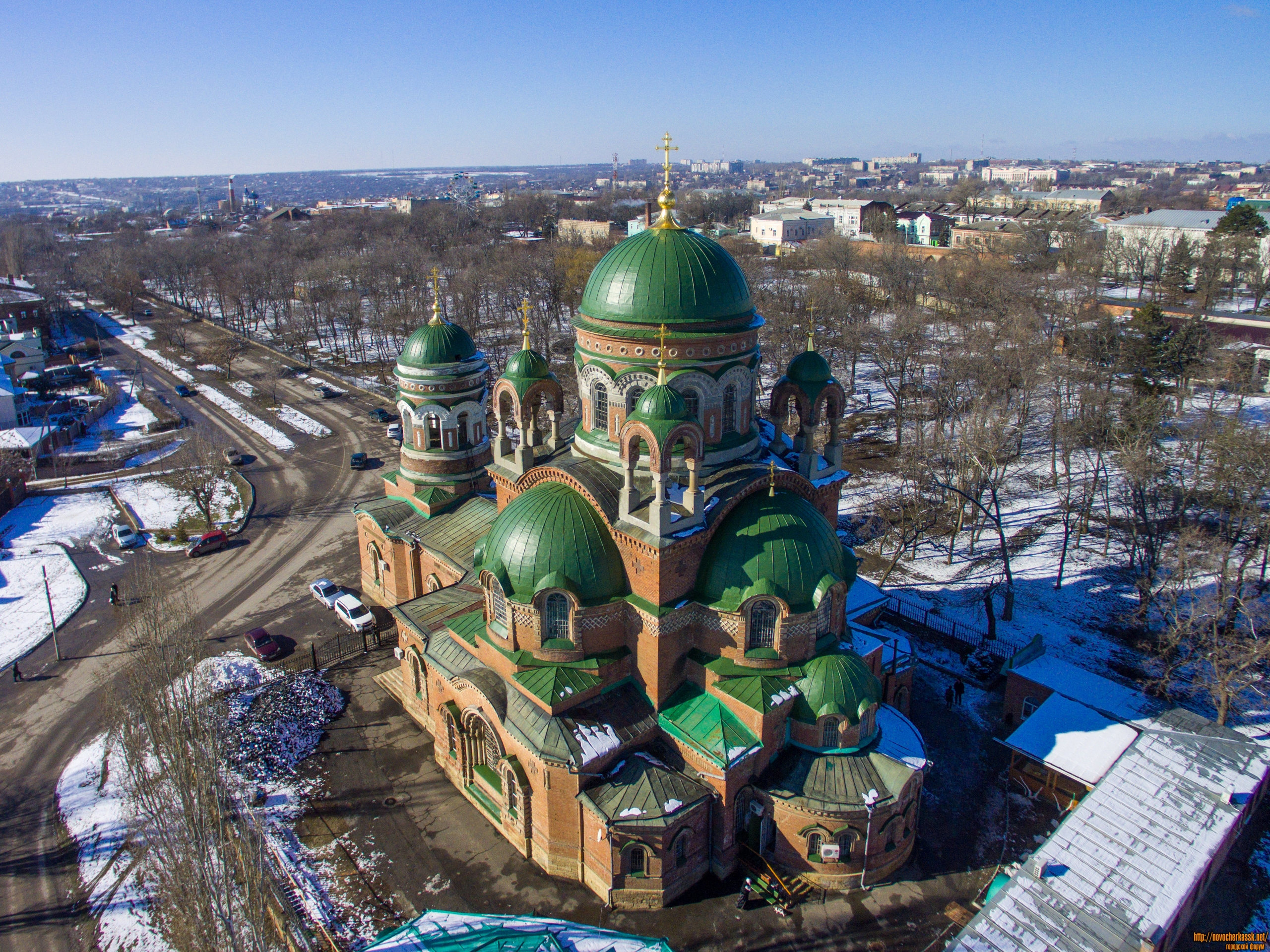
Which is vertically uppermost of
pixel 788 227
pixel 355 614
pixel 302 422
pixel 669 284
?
pixel 788 227

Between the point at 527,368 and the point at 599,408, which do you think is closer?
the point at 599,408

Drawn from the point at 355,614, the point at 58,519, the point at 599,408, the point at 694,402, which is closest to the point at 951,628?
the point at 694,402

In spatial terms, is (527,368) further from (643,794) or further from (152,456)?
(152,456)

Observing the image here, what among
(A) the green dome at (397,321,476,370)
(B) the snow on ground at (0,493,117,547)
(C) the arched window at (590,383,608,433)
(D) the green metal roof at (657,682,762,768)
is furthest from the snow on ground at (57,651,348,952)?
(B) the snow on ground at (0,493,117,547)

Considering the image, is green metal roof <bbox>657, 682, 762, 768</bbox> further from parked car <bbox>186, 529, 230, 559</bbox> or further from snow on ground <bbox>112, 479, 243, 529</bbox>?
snow on ground <bbox>112, 479, 243, 529</bbox>

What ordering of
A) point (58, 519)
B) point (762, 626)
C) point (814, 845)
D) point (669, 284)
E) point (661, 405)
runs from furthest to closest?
point (58, 519) < point (669, 284) < point (762, 626) < point (661, 405) < point (814, 845)
